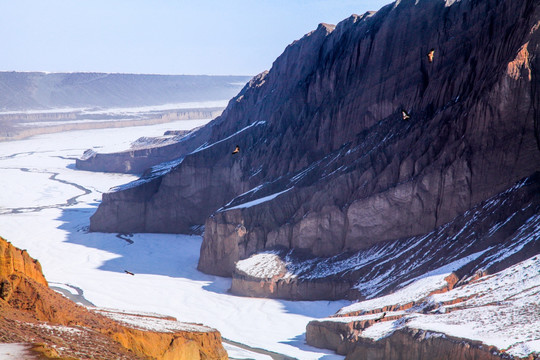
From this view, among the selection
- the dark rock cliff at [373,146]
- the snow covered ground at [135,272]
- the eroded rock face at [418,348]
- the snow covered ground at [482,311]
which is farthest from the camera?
the dark rock cliff at [373,146]

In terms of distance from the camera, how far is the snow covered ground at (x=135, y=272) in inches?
1804

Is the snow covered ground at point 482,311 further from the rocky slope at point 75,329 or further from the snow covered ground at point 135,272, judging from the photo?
the rocky slope at point 75,329

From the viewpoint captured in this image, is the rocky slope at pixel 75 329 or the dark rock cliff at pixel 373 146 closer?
the rocky slope at pixel 75 329

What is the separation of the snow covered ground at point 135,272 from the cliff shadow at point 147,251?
0.08 metres

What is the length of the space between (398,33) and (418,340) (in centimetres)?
3417

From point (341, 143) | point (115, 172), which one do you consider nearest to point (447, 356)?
point (341, 143)

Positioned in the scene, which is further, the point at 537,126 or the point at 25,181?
the point at 25,181

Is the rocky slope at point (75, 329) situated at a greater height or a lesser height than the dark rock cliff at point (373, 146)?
lesser

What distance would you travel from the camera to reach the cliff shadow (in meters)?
61.1

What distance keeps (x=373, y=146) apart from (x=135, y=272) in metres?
→ 20.7

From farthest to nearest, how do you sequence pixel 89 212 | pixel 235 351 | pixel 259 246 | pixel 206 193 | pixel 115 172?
pixel 115 172 < pixel 89 212 < pixel 206 193 < pixel 259 246 < pixel 235 351

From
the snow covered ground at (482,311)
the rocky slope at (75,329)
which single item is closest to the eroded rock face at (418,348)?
the snow covered ground at (482,311)

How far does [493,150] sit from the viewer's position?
1854 inches

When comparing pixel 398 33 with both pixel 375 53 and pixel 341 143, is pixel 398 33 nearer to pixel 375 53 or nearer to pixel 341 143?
pixel 375 53
